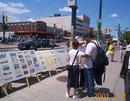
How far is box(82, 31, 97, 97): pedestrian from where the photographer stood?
7.71 meters

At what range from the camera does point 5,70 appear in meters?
8.18

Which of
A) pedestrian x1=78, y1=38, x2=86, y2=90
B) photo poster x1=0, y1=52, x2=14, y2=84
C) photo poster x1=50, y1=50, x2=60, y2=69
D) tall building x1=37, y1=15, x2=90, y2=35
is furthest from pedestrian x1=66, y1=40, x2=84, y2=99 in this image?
tall building x1=37, y1=15, x2=90, y2=35

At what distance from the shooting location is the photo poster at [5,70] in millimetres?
7965

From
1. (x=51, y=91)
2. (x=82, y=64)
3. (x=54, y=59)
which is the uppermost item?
(x=82, y=64)

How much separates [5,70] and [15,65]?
2.37 ft

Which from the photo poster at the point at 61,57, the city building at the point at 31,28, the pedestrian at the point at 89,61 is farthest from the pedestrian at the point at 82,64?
the city building at the point at 31,28

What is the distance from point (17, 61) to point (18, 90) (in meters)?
0.97

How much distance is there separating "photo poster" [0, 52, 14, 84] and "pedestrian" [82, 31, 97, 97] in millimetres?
2221

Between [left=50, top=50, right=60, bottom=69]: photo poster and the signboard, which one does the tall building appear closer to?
[left=50, top=50, right=60, bottom=69]: photo poster

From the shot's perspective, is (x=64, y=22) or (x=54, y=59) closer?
(x=54, y=59)

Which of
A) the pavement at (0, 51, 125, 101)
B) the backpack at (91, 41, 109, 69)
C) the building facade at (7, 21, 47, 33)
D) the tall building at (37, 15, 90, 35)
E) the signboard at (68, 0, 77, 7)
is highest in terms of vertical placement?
the tall building at (37, 15, 90, 35)

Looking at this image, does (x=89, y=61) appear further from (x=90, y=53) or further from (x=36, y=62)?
(x=36, y=62)

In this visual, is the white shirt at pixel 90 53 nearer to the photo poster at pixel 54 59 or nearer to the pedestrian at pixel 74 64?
the pedestrian at pixel 74 64

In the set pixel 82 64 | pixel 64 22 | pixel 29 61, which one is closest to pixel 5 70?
pixel 29 61
